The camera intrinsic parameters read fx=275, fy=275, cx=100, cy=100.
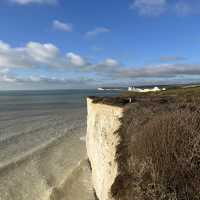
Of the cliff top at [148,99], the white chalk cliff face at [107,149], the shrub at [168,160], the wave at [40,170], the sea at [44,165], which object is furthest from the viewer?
the cliff top at [148,99]

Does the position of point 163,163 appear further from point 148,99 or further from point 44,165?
point 44,165

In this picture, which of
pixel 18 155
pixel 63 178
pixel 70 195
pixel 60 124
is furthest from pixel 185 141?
pixel 60 124

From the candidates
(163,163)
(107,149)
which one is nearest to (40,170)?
(107,149)

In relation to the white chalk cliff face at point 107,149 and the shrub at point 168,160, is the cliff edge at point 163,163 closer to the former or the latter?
the shrub at point 168,160

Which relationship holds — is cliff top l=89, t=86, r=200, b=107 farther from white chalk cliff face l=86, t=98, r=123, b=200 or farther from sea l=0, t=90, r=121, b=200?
sea l=0, t=90, r=121, b=200

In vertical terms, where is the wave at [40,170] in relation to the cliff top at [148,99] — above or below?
below

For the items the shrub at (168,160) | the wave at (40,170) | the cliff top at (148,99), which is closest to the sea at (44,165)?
the wave at (40,170)

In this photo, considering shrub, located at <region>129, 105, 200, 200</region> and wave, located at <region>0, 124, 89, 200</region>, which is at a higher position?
shrub, located at <region>129, 105, 200, 200</region>

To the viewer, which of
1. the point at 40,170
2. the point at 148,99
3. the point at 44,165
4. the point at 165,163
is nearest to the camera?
the point at 165,163

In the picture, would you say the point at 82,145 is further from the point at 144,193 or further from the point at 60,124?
the point at 144,193

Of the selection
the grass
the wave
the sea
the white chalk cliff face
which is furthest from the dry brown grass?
the wave

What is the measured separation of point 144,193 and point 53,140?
994 inches

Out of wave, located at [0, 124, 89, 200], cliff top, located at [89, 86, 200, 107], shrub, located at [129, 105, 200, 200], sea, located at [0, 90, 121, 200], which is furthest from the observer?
cliff top, located at [89, 86, 200, 107]

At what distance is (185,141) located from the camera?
8445 millimetres
